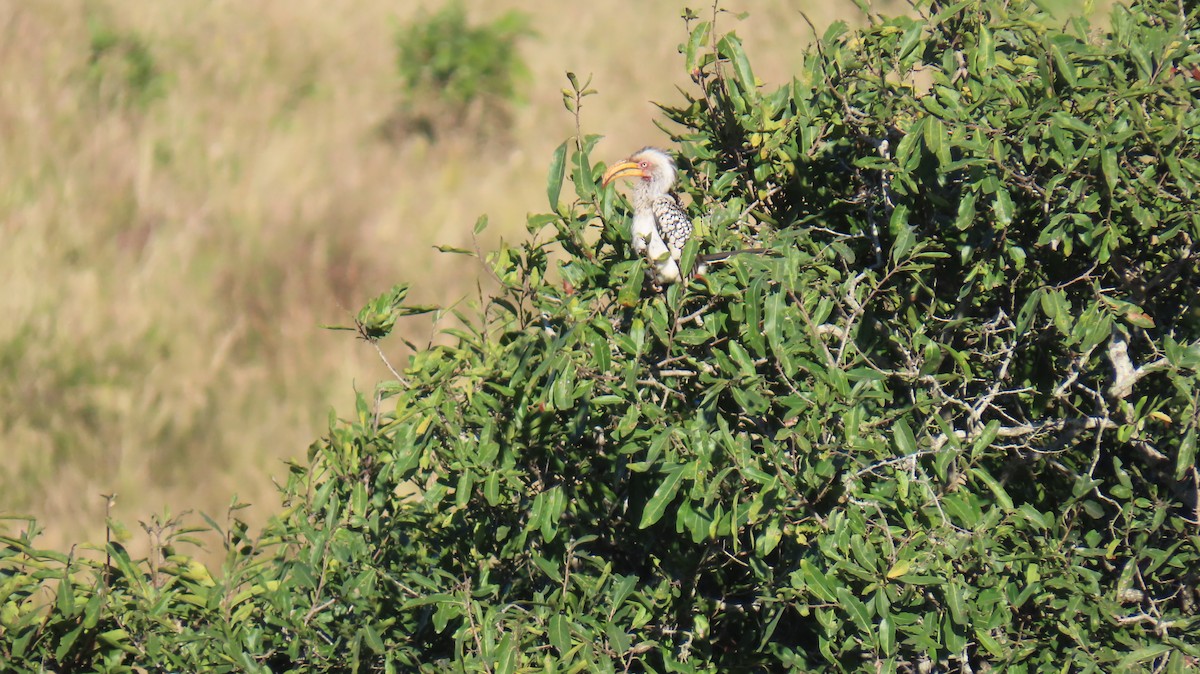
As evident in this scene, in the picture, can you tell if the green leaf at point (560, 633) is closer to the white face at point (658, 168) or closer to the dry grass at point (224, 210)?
the white face at point (658, 168)

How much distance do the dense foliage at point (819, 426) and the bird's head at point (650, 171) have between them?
1.65 meters

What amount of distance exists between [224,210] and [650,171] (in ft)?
15.8

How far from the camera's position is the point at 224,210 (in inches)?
356

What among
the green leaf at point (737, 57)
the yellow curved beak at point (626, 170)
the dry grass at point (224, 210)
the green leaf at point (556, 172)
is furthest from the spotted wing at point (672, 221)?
the dry grass at point (224, 210)

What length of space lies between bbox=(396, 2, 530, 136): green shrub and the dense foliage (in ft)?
22.3

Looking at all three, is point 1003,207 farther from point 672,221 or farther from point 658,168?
point 658,168

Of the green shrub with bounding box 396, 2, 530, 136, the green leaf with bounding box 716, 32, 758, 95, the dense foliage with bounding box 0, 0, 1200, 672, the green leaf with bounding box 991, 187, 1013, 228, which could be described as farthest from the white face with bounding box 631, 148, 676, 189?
the green shrub with bounding box 396, 2, 530, 136

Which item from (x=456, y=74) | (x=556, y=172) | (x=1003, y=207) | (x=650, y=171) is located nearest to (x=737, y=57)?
(x=556, y=172)

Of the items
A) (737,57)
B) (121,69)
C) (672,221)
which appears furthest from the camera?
(121,69)

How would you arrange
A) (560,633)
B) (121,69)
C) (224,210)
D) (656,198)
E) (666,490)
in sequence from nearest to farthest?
(666,490), (560,633), (656,198), (224,210), (121,69)

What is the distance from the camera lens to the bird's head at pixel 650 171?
532 cm

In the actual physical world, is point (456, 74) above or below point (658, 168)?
above

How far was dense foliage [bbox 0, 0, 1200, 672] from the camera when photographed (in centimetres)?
271

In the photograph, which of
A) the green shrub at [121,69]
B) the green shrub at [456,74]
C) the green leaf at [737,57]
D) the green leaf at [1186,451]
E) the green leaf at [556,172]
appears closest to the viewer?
the green leaf at [1186,451]
